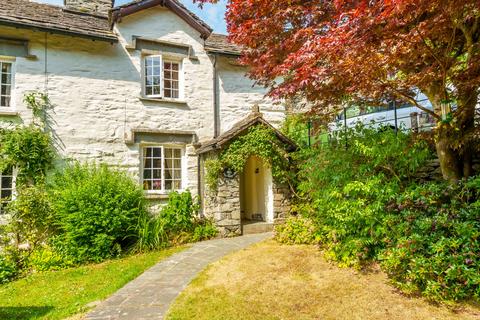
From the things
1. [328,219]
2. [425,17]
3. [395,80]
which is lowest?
[328,219]

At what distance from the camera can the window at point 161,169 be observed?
34.8 ft

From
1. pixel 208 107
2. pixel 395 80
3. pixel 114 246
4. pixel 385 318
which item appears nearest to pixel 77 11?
pixel 208 107

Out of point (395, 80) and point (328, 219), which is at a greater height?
point (395, 80)

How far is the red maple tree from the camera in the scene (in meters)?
4.62

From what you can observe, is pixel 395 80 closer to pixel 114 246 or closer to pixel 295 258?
pixel 295 258

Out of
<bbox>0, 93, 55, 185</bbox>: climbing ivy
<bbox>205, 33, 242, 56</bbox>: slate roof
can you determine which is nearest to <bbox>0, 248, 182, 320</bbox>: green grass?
<bbox>0, 93, 55, 185</bbox>: climbing ivy

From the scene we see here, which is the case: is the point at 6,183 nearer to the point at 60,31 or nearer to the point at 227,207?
the point at 60,31

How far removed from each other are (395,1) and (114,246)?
8.20 metres

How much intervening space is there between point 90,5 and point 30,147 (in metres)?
6.00

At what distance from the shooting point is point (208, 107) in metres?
11.5

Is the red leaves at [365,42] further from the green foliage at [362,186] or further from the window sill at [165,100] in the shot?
the window sill at [165,100]

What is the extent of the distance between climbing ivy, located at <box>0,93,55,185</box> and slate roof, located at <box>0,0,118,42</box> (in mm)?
2003

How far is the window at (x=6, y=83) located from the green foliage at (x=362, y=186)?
29.6 feet

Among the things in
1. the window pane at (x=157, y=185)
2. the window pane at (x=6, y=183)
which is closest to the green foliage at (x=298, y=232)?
the window pane at (x=157, y=185)
